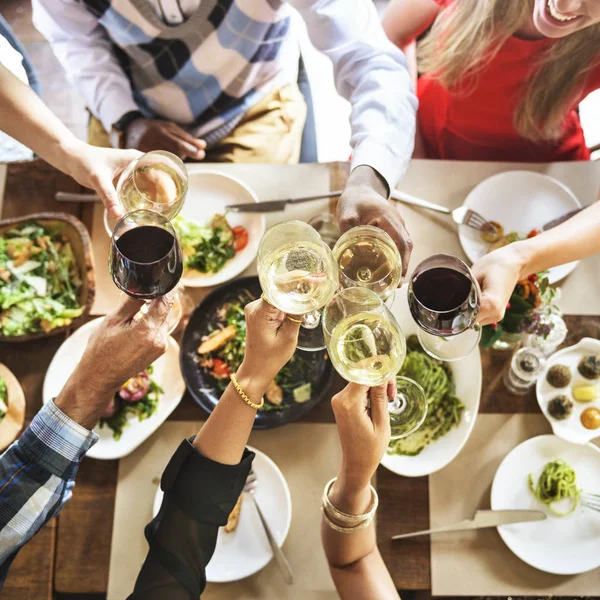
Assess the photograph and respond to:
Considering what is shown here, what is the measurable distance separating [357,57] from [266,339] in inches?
42.9

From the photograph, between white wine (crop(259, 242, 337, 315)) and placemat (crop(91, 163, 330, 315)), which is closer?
white wine (crop(259, 242, 337, 315))

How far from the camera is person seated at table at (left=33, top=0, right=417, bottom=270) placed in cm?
177

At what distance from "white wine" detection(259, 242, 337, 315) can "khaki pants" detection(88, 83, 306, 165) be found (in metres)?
1.03

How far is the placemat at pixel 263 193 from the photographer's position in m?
1.81

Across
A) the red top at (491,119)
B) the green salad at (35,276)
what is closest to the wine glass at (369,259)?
the green salad at (35,276)

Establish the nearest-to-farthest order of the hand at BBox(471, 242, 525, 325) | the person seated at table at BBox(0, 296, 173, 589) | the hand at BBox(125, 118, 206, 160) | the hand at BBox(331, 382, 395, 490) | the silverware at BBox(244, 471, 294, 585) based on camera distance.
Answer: the hand at BBox(331, 382, 395, 490), the person seated at table at BBox(0, 296, 173, 589), the hand at BBox(471, 242, 525, 325), the silverware at BBox(244, 471, 294, 585), the hand at BBox(125, 118, 206, 160)

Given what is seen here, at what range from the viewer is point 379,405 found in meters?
1.23

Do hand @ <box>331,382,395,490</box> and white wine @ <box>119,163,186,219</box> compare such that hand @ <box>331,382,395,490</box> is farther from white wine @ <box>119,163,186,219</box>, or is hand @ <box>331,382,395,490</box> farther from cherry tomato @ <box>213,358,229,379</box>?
white wine @ <box>119,163,186,219</box>

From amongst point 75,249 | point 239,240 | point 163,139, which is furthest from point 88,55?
point 239,240

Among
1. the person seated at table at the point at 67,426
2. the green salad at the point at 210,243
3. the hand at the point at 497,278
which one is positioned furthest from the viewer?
the green salad at the point at 210,243

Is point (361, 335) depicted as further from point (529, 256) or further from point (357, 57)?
point (357, 57)

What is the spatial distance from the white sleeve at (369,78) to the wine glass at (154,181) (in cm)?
57

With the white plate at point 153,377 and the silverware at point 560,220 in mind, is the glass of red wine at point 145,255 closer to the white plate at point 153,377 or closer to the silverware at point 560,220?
the white plate at point 153,377

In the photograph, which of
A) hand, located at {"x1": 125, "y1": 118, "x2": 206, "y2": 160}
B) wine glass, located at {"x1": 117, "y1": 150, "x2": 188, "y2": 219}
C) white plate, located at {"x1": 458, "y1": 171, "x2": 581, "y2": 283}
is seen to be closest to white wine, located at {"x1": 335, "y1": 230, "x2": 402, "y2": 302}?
wine glass, located at {"x1": 117, "y1": 150, "x2": 188, "y2": 219}
